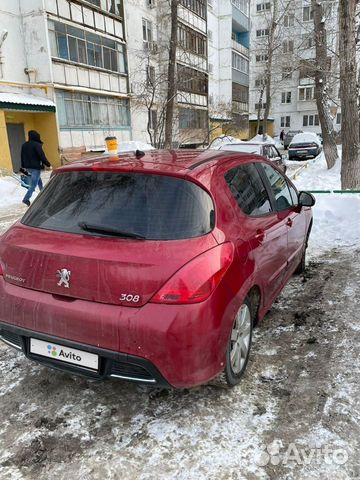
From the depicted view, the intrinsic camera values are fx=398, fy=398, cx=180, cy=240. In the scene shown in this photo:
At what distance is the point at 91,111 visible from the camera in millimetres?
22625

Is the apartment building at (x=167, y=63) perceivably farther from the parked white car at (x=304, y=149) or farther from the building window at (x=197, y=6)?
the parked white car at (x=304, y=149)

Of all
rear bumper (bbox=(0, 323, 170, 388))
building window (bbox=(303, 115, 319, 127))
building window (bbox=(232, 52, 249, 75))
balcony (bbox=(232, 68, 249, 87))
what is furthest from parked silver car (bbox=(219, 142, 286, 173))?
building window (bbox=(303, 115, 319, 127))

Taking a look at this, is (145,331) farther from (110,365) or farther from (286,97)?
(286,97)

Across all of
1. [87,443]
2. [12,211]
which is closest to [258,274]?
[87,443]

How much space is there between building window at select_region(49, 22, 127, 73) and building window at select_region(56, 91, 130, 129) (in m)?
1.85

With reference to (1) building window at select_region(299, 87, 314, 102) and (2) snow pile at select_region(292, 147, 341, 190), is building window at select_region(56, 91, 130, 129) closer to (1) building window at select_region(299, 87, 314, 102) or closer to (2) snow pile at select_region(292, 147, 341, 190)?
(2) snow pile at select_region(292, 147, 341, 190)

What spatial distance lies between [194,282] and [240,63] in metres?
Answer: 47.2

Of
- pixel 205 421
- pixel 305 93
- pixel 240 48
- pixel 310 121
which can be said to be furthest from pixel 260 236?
pixel 305 93

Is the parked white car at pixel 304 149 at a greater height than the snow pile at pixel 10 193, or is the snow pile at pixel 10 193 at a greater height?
the parked white car at pixel 304 149

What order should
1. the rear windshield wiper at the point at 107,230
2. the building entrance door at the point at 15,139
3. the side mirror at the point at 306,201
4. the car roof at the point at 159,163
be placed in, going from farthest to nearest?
the building entrance door at the point at 15,139 → the side mirror at the point at 306,201 → the car roof at the point at 159,163 → the rear windshield wiper at the point at 107,230

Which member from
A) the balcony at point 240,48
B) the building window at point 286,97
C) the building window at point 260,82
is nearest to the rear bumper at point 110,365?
the building window at point 260,82

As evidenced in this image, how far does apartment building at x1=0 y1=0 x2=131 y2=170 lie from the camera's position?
18.9 m

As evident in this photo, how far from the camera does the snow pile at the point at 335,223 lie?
6211 millimetres

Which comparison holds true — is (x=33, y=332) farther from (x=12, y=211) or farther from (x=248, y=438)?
(x=12, y=211)
